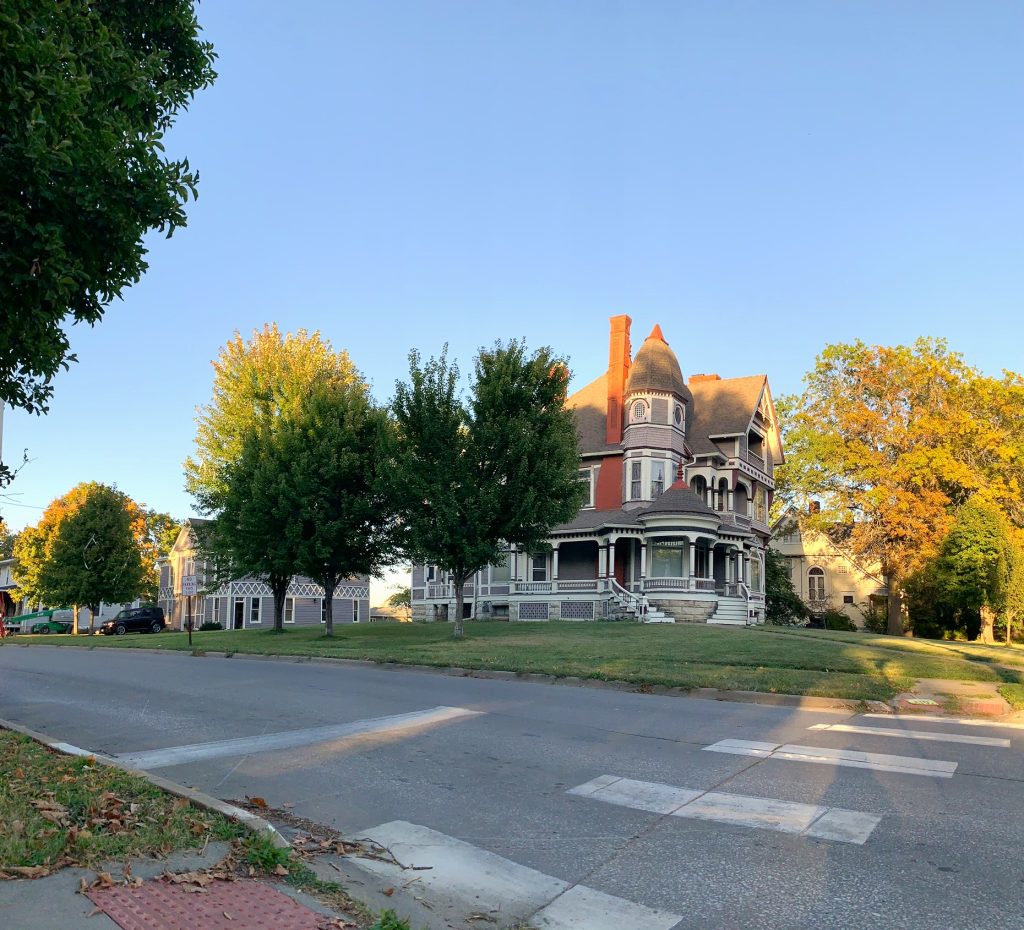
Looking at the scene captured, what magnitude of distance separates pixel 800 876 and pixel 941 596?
124 ft

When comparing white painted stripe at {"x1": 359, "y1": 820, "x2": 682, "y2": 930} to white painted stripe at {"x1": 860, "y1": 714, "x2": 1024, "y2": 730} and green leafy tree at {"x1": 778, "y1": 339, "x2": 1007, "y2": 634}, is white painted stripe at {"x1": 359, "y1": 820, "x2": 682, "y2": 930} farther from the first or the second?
green leafy tree at {"x1": 778, "y1": 339, "x2": 1007, "y2": 634}

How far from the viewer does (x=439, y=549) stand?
26891 mm

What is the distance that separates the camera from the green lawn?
14906 millimetres

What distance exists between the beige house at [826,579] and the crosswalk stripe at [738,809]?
170 ft

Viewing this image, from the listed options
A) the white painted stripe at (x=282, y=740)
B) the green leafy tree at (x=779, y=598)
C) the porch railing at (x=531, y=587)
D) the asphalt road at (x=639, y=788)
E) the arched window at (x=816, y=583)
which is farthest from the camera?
the arched window at (x=816, y=583)

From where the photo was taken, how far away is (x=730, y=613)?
120ft

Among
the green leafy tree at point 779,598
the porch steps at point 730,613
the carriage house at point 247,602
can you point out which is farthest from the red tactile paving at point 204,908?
the carriage house at point 247,602

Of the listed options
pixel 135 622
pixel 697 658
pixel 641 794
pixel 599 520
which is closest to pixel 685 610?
pixel 599 520

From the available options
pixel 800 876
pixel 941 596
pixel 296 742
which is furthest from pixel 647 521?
pixel 800 876

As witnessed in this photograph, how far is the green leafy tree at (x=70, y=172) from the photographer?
6.05 meters

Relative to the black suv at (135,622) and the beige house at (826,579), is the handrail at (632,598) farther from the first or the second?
the black suv at (135,622)

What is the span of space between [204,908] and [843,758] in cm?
657

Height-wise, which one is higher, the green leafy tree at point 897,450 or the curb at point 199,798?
the green leafy tree at point 897,450

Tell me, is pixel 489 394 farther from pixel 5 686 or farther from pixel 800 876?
pixel 800 876
